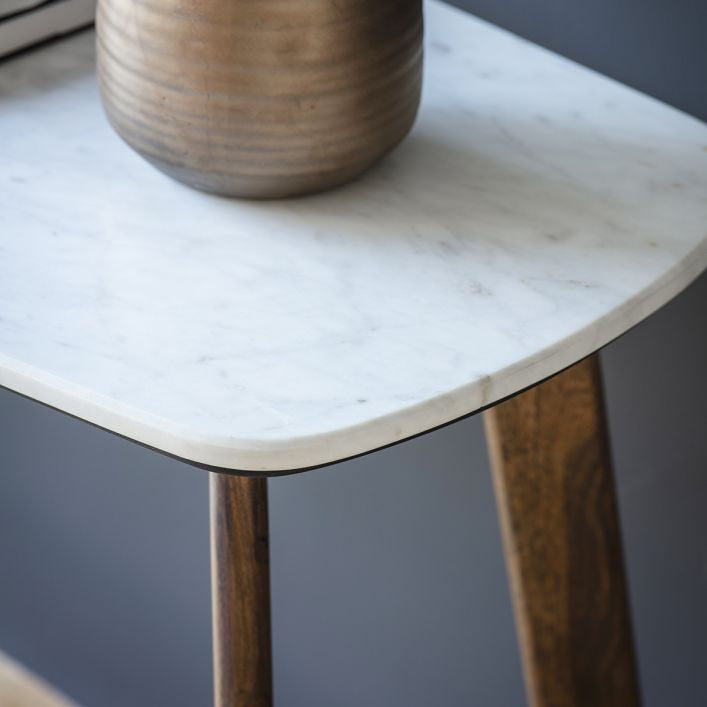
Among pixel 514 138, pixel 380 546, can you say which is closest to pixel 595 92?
pixel 514 138

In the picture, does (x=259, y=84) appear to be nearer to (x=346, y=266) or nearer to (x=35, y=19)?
(x=346, y=266)

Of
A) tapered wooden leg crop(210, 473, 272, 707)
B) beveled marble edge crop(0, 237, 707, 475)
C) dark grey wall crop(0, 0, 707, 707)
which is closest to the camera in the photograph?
beveled marble edge crop(0, 237, 707, 475)

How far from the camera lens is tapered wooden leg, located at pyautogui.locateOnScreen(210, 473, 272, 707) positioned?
46 centimetres

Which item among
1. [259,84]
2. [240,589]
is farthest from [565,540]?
[259,84]

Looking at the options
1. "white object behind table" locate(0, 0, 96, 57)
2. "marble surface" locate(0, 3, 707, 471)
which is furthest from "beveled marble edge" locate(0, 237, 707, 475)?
"white object behind table" locate(0, 0, 96, 57)

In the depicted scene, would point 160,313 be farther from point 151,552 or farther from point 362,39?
point 151,552

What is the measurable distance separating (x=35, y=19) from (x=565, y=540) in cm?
35

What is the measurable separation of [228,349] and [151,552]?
516mm

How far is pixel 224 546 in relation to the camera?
47 centimetres

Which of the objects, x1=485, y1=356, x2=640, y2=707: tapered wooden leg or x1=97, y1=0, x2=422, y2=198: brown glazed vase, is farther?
x1=485, y1=356, x2=640, y2=707: tapered wooden leg

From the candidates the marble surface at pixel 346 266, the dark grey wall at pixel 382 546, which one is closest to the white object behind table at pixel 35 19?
the marble surface at pixel 346 266

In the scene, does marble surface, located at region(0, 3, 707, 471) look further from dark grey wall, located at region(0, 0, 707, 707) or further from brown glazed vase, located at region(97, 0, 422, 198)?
dark grey wall, located at region(0, 0, 707, 707)

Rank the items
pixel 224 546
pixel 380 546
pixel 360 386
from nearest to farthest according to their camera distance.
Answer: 1. pixel 360 386
2. pixel 224 546
3. pixel 380 546

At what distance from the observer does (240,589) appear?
471mm
